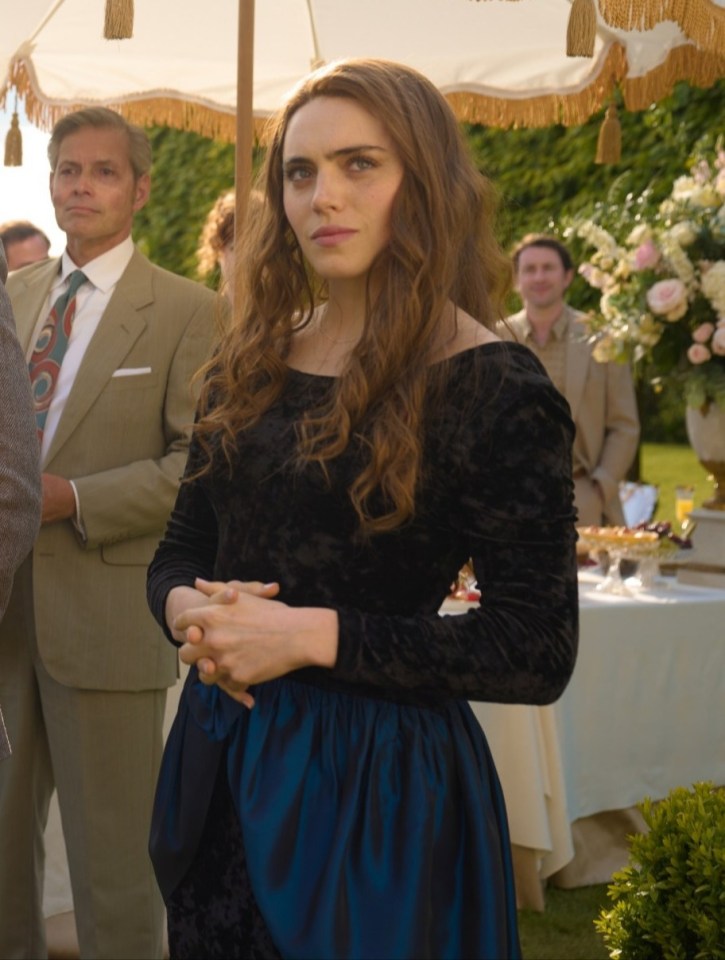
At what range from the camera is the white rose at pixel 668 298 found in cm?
477

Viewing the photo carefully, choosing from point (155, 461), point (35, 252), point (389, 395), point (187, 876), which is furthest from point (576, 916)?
point (35, 252)

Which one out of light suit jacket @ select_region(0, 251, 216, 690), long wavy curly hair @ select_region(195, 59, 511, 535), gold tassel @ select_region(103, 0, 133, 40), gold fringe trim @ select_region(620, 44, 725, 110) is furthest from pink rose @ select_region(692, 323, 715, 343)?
long wavy curly hair @ select_region(195, 59, 511, 535)

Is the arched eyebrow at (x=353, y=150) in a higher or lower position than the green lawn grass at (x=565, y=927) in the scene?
higher

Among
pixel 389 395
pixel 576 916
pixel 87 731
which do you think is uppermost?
pixel 389 395

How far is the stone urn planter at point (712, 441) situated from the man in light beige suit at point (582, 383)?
119cm

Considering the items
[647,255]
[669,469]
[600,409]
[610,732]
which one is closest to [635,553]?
[610,732]

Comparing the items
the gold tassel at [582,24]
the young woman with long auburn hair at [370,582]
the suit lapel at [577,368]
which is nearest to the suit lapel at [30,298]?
the gold tassel at [582,24]

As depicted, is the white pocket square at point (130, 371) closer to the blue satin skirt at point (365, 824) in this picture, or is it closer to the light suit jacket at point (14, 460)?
the light suit jacket at point (14, 460)

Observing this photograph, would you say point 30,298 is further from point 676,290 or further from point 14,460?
point 676,290

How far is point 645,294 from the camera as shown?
4957mm

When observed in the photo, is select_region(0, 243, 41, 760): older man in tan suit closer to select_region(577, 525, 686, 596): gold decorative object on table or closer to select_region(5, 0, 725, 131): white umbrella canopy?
select_region(577, 525, 686, 596): gold decorative object on table

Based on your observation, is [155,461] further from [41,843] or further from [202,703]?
[202,703]

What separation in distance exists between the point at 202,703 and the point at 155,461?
150cm

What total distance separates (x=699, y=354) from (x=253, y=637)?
3299 millimetres
